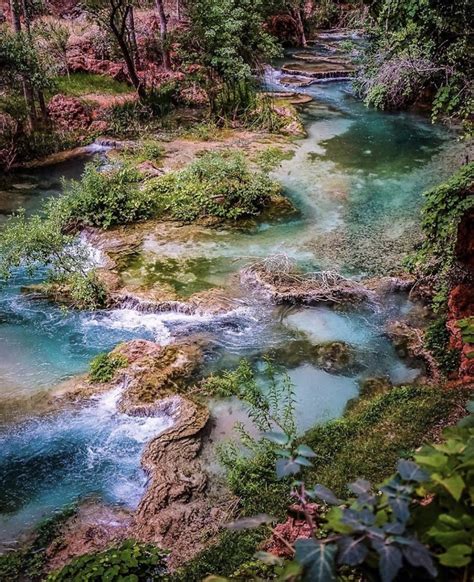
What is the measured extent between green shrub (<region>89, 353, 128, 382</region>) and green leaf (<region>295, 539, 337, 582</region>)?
6.30 m

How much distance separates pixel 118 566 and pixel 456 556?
10.7 ft

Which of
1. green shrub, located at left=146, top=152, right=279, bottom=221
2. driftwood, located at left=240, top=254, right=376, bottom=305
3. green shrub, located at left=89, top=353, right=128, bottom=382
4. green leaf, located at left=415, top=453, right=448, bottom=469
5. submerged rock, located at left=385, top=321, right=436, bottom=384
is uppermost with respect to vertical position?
green leaf, located at left=415, top=453, right=448, bottom=469

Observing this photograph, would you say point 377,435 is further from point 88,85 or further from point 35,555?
point 88,85

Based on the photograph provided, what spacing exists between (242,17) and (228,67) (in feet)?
6.19

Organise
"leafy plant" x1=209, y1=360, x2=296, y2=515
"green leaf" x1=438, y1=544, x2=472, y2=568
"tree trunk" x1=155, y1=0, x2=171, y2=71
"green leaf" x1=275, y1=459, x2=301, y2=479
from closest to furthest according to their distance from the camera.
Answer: "green leaf" x1=438, y1=544, x2=472, y2=568 → "green leaf" x1=275, y1=459, x2=301, y2=479 → "leafy plant" x1=209, y1=360, x2=296, y2=515 → "tree trunk" x1=155, y1=0, x2=171, y2=71

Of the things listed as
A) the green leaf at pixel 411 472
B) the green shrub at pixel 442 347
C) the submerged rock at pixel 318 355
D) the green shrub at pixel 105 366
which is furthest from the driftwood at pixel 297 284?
the green leaf at pixel 411 472

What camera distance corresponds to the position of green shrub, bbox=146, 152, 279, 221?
1236 centimetres

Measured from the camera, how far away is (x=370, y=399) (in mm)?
7184

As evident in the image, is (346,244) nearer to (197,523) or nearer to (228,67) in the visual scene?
(197,523)

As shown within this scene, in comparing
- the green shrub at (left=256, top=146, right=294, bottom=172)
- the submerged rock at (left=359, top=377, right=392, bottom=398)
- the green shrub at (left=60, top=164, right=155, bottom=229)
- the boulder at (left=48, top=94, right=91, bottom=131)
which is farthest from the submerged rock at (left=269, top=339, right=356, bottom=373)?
the boulder at (left=48, top=94, right=91, bottom=131)

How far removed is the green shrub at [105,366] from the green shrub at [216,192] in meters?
5.16

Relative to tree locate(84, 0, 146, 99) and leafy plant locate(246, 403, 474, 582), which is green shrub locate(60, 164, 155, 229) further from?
leafy plant locate(246, 403, 474, 582)

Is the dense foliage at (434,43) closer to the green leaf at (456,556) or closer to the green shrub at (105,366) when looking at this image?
the green shrub at (105,366)

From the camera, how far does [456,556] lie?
1531 mm
